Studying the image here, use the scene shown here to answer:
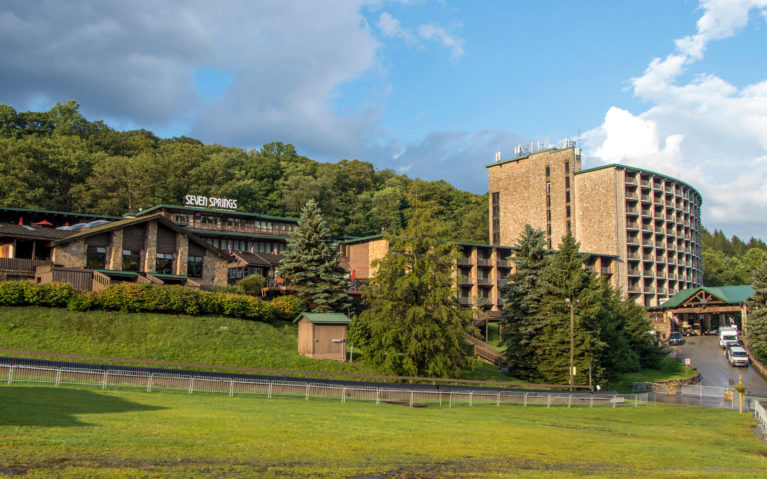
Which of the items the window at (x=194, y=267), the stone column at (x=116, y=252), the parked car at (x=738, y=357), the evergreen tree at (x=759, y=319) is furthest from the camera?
the parked car at (x=738, y=357)

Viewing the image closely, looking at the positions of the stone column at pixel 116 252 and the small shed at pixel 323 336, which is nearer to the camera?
the small shed at pixel 323 336

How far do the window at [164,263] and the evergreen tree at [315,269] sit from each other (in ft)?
31.6

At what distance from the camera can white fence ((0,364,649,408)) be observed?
2398 cm

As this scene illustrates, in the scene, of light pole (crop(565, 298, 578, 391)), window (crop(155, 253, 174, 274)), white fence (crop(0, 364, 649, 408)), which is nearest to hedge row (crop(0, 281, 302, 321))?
window (crop(155, 253, 174, 274))

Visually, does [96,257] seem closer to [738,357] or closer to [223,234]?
[223,234]

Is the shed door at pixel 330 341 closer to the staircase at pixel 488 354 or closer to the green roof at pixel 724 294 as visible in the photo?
the staircase at pixel 488 354

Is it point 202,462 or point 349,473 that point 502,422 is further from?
point 202,462

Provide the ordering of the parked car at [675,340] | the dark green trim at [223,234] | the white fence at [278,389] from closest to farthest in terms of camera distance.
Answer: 1. the white fence at [278,389]
2. the dark green trim at [223,234]
3. the parked car at [675,340]

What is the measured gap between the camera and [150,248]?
54625mm

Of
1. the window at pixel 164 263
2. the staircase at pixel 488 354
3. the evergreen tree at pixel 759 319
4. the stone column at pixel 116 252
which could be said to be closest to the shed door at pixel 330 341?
the staircase at pixel 488 354

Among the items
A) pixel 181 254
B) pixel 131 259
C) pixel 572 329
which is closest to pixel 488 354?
pixel 572 329

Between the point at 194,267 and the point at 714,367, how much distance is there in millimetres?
54331

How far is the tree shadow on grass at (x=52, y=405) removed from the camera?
1481 cm

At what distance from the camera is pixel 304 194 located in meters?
113
